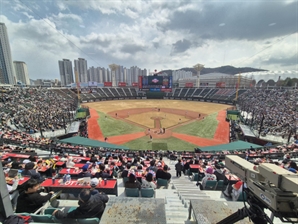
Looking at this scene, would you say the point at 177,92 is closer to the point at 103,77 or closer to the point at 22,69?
the point at 103,77

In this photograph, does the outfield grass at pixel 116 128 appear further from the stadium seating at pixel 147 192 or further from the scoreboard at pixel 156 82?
the scoreboard at pixel 156 82

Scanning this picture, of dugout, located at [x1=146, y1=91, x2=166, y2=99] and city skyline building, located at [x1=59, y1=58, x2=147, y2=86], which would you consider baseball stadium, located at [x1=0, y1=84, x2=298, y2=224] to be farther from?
city skyline building, located at [x1=59, y1=58, x2=147, y2=86]

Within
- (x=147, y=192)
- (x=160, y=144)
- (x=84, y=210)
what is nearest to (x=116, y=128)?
(x=160, y=144)

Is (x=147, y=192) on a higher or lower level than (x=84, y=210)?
lower

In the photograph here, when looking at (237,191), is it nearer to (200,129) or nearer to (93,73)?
(200,129)

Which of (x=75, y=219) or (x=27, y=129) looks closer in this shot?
(x=75, y=219)

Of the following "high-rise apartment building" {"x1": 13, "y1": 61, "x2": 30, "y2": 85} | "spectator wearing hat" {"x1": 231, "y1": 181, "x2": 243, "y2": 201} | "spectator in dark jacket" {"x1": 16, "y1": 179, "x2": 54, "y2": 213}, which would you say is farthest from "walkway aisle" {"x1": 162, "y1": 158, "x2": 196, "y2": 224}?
"high-rise apartment building" {"x1": 13, "y1": 61, "x2": 30, "y2": 85}

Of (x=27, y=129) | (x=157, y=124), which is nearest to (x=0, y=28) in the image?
(x=27, y=129)
